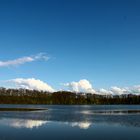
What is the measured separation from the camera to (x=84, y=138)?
91.3ft

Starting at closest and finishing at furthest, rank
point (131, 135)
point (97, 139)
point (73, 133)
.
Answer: point (97, 139), point (131, 135), point (73, 133)

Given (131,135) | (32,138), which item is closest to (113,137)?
(131,135)

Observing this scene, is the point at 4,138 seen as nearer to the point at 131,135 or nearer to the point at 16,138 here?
the point at 16,138

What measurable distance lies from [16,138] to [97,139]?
24.1 feet

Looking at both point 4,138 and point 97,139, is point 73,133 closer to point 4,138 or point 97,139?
point 97,139

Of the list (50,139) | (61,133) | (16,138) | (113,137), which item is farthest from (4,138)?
(113,137)

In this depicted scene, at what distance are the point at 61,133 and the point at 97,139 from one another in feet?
18.4

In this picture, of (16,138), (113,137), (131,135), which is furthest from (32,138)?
(131,135)

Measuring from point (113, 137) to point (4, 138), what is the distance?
10.1 m

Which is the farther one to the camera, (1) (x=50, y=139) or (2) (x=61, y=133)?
(2) (x=61, y=133)

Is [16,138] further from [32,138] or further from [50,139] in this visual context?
[50,139]

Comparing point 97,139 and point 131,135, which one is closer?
point 97,139

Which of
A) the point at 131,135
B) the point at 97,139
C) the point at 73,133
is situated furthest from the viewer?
the point at 73,133

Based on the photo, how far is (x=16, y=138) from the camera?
90.2 feet
